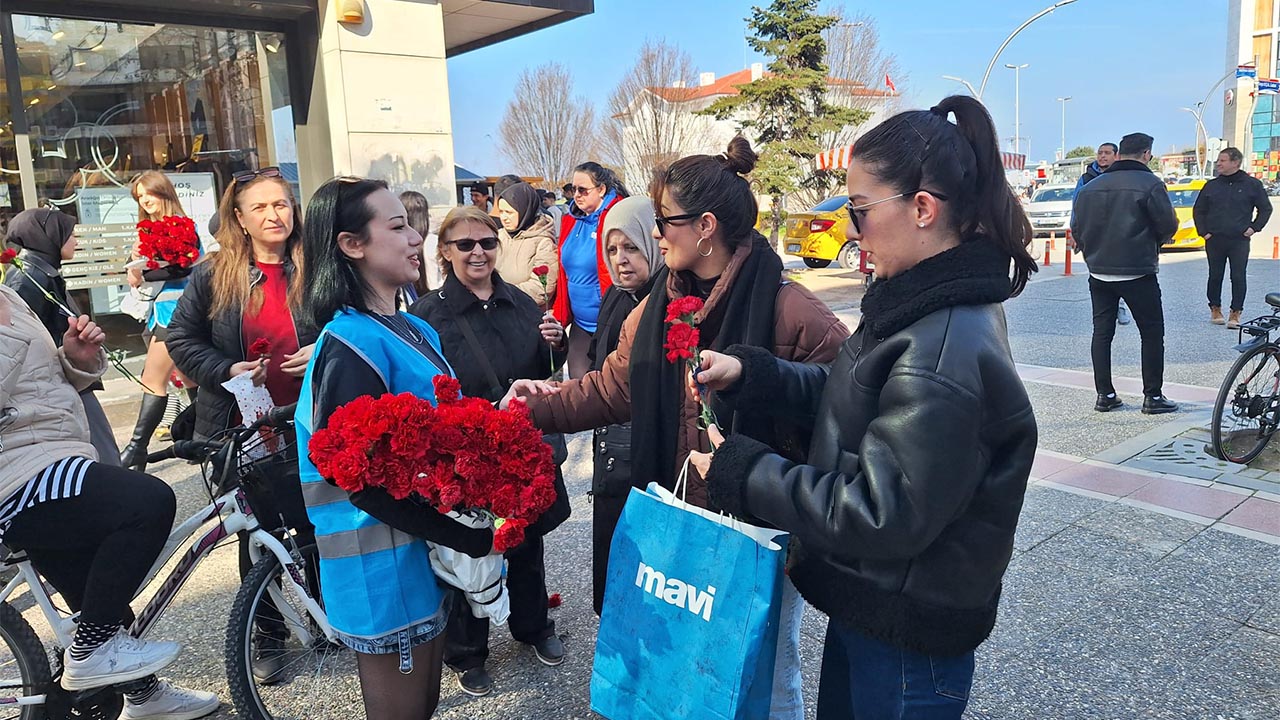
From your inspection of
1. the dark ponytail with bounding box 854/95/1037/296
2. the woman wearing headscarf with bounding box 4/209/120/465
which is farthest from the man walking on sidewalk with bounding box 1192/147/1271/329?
the woman wearing headscarf with bounding box 4/209/120/465

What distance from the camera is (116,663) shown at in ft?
9.31

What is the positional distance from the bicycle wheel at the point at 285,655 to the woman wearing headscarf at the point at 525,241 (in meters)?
3.66

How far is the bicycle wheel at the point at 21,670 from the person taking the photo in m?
2.80

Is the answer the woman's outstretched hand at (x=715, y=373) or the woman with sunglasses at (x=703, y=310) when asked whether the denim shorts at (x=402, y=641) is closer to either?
the woman with sunglasses at (x=703, y=310)

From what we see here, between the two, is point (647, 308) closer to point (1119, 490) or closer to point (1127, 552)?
point (1127, 552)

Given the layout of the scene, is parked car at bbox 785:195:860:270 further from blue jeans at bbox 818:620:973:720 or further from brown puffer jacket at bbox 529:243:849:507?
blue jeans at bbox 818:620:973:720

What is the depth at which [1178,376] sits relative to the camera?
8.28 meters

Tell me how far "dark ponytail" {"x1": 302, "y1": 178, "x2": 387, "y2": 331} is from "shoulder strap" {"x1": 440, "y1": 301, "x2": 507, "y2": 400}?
1321 millimetres

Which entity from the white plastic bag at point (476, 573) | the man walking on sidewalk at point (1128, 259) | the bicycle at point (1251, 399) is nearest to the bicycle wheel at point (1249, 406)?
the bicycle at point (1251, 399)

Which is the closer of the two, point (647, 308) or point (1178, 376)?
point (647, 308)

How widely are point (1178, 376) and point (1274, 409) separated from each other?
248 cm

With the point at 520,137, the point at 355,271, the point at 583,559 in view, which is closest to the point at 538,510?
the point at 355,271

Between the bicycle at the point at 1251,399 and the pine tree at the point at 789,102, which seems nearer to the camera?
the bicycle at the point at 1251,399

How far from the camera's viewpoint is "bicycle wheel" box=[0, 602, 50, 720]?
2.80 m
